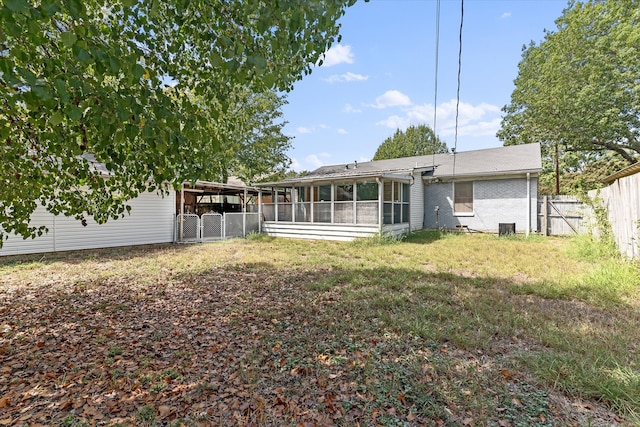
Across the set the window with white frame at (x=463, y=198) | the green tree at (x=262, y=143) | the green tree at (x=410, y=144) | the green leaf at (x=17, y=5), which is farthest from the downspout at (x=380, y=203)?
the green tree at (x=410, y=144)

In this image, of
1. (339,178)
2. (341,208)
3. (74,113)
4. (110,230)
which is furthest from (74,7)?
(110,230)

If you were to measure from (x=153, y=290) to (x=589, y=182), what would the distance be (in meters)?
25.4

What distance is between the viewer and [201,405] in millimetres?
2553

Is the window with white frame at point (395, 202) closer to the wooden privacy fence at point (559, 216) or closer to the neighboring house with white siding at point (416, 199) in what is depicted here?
the neighboring house with white siding at point (416, 199)

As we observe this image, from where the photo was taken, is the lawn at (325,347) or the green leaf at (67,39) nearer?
the green leaf at (67,39)

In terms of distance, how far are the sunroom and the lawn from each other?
505 cm

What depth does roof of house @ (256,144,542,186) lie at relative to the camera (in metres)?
13.0

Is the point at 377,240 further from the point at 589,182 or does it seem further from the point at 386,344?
Result: the point at 589,182

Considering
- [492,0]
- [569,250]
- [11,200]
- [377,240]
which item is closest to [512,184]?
[569,250]

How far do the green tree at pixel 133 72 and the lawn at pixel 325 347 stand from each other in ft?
6.22

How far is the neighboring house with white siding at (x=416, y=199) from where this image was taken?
12289 mm

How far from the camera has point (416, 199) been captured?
15.2m

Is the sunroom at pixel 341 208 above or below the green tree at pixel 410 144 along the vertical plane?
below

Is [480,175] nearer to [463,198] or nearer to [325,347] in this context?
[463,198]
